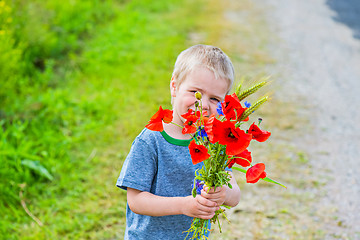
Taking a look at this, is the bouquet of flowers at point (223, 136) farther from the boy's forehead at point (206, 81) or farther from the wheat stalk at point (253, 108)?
the boy's forehead at point (206, 81)

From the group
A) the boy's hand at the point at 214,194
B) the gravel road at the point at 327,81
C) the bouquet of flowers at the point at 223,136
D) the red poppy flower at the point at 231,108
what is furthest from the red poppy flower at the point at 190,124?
the gravel road at the point at 327,81

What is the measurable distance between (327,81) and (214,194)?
480cm

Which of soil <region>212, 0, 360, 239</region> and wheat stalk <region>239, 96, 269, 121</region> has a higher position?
wheat stalk <region>239, 96, 269, 121</region>

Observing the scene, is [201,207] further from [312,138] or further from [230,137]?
[312,138]

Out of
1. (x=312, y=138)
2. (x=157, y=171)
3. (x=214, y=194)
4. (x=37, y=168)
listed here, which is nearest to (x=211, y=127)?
(x=214, y=194)

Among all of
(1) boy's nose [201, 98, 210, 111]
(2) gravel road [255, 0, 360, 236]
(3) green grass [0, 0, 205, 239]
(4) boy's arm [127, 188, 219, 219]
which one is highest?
(1) boy's nose [201, 98, 210, 111]

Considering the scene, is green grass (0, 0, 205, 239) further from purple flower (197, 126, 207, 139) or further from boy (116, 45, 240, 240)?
purple flower (197, 126, 207, 139)

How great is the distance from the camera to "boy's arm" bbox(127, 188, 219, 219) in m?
1.49

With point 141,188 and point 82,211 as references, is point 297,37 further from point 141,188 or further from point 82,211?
point 141,188

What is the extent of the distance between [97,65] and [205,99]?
4488 millimetres

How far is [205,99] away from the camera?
5.38ft

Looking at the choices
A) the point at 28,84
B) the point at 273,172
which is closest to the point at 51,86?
the point at 28,84

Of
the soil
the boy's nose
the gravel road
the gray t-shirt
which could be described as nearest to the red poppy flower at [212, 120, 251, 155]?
the boy's nose

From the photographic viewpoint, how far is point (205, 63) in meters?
1.69
